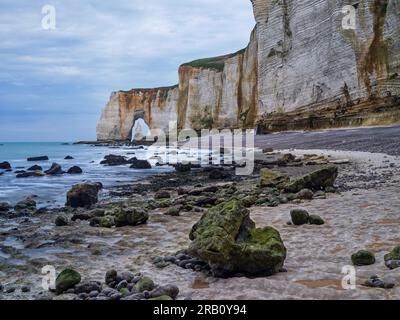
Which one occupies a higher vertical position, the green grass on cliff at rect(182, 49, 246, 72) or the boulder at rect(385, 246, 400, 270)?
the green grass on cliff at rect(182, 49, 246, 72)

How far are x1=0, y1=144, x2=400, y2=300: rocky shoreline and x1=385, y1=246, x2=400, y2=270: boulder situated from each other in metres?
0.01

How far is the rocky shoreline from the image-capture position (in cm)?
403

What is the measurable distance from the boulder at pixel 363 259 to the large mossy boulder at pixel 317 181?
525 centimetres

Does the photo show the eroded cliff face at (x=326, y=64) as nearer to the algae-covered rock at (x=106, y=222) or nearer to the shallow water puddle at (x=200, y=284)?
the algae-covered rock at (x=106, y=222)

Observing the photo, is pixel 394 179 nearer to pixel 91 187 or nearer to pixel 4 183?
pixel 91 187

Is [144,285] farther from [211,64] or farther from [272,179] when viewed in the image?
[211,64]

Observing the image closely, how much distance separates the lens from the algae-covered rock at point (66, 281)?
4.09 metres

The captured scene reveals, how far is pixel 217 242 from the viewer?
432 cm

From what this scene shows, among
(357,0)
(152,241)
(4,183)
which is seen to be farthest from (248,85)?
(152,241)

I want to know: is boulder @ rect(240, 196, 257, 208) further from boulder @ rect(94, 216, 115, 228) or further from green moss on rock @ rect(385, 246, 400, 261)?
green moss on rock @ rect(385, 246, 400, 261)

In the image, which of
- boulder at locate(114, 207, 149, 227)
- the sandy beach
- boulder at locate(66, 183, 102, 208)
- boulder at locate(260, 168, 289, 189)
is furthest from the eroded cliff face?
boulder at locate(114, 207, 149, 227)

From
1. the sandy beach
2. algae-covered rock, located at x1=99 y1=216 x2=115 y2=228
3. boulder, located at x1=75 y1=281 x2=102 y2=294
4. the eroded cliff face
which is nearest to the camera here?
the sandy beach

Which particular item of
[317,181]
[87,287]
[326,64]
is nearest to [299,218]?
[317,181]
